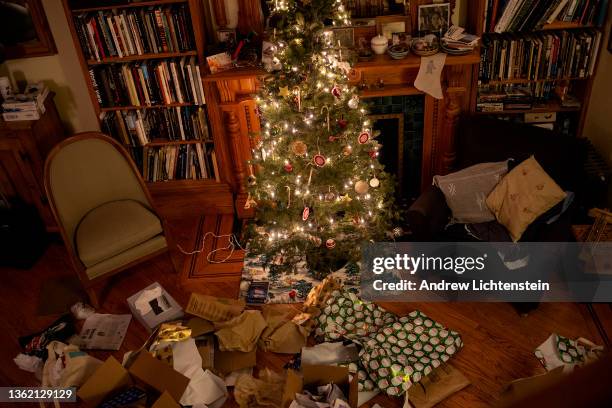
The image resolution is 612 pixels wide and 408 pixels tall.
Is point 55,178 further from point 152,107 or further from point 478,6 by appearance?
point 478,6

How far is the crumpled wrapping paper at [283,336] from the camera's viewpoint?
315 cm

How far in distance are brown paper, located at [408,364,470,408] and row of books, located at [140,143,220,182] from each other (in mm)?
2091

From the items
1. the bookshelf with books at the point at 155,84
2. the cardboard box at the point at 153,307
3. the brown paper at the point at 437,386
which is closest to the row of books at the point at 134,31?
the bookshelf with books at the point at 155,84

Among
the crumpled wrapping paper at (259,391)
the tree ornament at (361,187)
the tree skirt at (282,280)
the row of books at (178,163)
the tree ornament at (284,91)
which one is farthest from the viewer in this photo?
the row of books at (178,163)

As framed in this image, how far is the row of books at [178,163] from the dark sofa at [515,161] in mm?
1594

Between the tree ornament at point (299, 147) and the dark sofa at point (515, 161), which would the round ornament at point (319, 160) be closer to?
the tree ornament at point (299, 147)

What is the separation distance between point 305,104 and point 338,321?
4.09ft

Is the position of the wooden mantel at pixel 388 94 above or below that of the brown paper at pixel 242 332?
above

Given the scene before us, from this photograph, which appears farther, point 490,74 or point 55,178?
point 490,74

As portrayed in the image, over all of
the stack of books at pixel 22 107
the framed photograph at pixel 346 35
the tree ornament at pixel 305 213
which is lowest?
the tree ornament at pixel 305 213

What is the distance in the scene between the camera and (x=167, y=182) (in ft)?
13.6

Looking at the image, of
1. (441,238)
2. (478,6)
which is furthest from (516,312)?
(478,6)

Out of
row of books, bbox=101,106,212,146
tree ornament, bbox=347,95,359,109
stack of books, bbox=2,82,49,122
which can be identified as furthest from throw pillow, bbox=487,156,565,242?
stack of books, bbox=2,82,49,122

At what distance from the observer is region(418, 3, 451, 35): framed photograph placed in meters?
3.44
